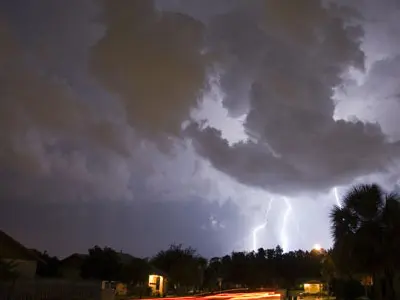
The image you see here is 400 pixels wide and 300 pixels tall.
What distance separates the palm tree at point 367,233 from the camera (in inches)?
1198

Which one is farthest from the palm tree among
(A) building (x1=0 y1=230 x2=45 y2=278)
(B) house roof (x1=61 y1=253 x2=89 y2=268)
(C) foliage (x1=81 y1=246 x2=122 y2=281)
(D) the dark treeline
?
(B) house roof (x1=61 y1=253 x2=89 y2=268)

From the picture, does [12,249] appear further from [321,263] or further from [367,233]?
[321,263]

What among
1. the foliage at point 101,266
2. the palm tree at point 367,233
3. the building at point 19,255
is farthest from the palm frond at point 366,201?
the foliage at point 101,266

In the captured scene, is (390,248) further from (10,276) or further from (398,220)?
(10,276)

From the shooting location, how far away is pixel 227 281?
437 ft

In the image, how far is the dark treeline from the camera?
30.8 meters

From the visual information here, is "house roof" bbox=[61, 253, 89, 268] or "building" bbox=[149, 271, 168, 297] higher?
"house roof" bbox=[61, 253, 89, 268]

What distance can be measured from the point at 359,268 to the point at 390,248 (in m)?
2.22

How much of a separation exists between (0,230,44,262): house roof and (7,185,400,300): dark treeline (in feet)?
50.8

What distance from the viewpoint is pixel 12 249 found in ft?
173

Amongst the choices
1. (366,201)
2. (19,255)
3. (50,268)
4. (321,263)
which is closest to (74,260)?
(50,268)

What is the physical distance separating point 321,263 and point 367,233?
4470cm

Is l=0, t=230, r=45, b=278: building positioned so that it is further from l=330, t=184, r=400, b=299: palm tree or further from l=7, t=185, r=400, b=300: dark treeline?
l=330, t=184, r=400, b=299: palm tree

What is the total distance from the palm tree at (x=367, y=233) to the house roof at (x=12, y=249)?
33.4 meters
